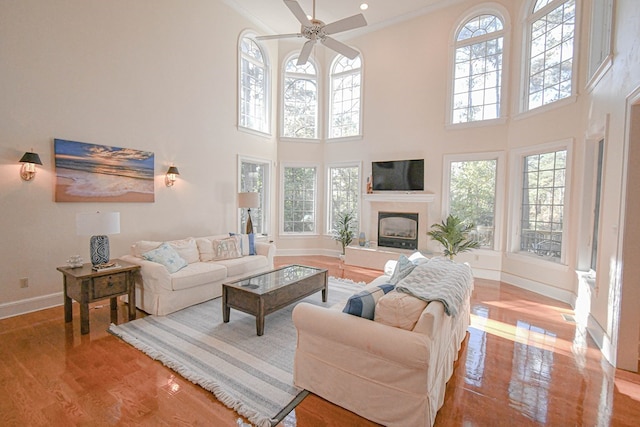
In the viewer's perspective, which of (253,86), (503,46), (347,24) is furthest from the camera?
(253,86)

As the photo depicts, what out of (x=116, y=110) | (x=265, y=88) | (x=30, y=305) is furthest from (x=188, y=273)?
(x=265, y=88)

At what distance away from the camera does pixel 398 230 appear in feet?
21.2

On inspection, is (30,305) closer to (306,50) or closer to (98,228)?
(98,228)

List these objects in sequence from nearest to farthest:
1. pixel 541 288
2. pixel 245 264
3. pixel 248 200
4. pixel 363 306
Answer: pixel 363 306, pixel 245 264, pixel 541 288, pixel 248 200

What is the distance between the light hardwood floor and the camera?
6.45 feet

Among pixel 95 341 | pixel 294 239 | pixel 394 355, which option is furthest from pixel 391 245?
pixel 95 341

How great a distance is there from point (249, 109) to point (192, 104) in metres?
1.55

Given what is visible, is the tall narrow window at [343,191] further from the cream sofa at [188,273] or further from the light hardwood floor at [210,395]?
the light hardwood floor at [210,395]

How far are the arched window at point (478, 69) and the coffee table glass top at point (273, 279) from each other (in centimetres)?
445

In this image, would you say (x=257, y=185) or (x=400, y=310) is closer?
(x=400, y=310)

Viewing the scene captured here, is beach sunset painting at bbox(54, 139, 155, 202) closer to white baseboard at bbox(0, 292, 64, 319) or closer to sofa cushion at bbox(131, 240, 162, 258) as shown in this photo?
sofa cushion at bbox(131, 240, 162, 258)

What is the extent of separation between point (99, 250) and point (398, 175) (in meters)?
5.36

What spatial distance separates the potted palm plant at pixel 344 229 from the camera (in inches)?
262

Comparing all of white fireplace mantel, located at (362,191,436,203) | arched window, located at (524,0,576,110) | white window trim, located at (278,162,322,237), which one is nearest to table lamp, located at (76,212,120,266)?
white window trim, located at (278,162,322,237)
